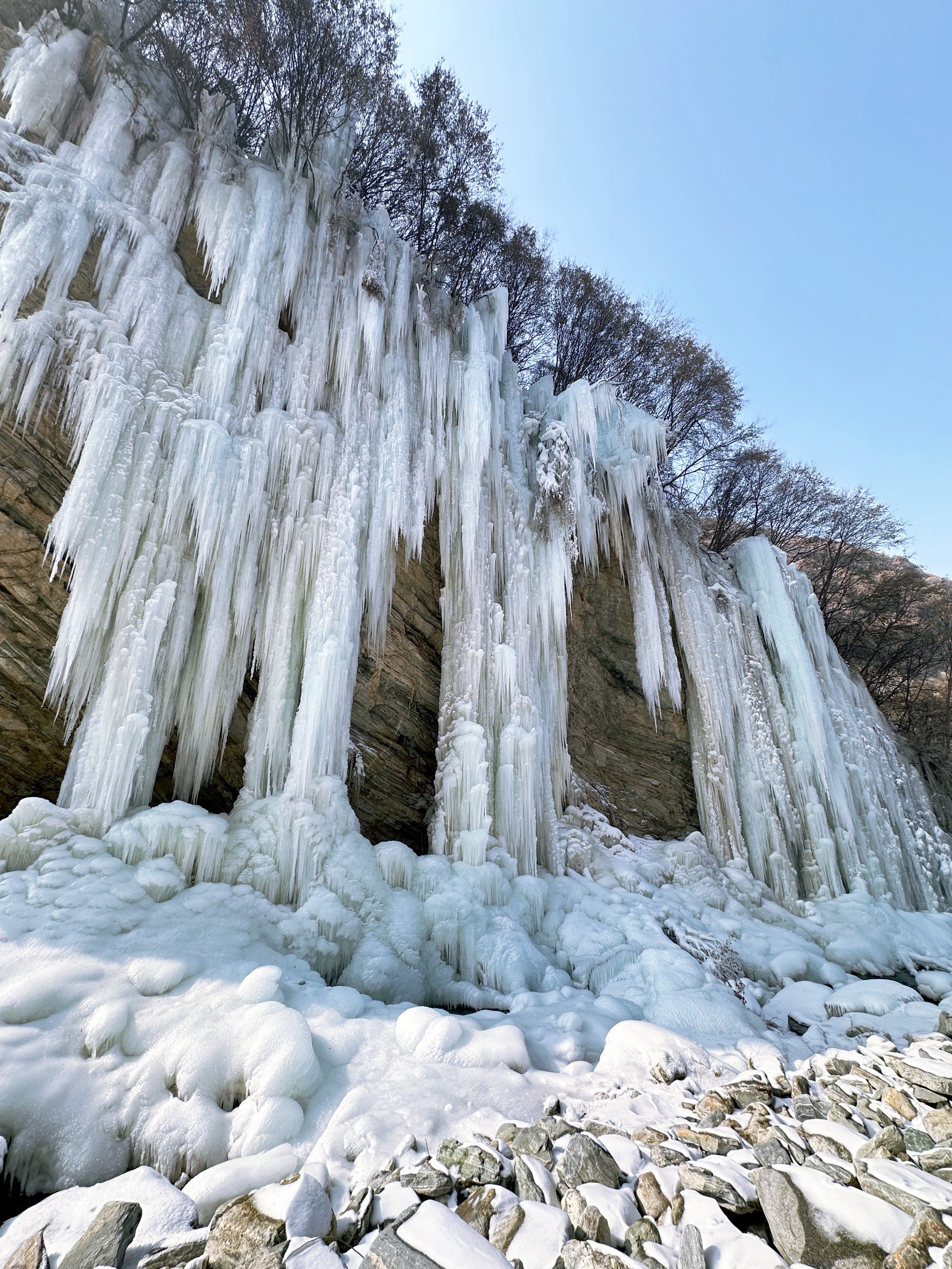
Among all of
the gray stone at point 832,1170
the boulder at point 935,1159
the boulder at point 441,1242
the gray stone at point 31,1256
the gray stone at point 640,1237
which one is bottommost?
the gray stone at point 640,1237

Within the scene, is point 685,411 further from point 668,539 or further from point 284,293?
point 284,293

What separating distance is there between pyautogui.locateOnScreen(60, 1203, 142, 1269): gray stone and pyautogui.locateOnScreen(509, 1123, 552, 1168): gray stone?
1345 millimetres

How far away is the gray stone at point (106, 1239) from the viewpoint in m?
1.69

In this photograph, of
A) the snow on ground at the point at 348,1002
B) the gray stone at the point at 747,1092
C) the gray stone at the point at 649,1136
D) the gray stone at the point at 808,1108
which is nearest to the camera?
the snow on ground at the point at 348,1002

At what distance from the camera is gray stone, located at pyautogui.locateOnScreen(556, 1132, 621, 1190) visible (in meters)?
2.15

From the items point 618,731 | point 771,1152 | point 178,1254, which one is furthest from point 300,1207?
point 618,731

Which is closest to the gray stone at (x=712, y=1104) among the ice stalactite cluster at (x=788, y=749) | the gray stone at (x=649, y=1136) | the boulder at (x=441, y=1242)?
the gray stone at (x=649, y=1136)

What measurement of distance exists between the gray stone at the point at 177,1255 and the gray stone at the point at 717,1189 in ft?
5.33

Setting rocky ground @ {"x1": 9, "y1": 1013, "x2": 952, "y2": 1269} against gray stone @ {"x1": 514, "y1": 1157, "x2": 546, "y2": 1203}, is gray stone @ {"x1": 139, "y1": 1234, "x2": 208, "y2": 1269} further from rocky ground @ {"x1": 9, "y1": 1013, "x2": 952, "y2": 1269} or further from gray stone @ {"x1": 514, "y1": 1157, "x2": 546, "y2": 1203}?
gray stone @ {"x1": 514, "y1": 1157, "x2": 546, "y2": 1203}

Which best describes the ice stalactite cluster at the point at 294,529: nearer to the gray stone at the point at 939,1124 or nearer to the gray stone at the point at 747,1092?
the gray stone at the point at 747,1092

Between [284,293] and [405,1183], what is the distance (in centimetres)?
692

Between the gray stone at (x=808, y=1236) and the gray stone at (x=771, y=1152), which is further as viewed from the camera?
the gray stone at (x=771, y=1152)

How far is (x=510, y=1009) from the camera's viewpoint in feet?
13.4

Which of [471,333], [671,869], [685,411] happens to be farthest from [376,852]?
[685,411]
